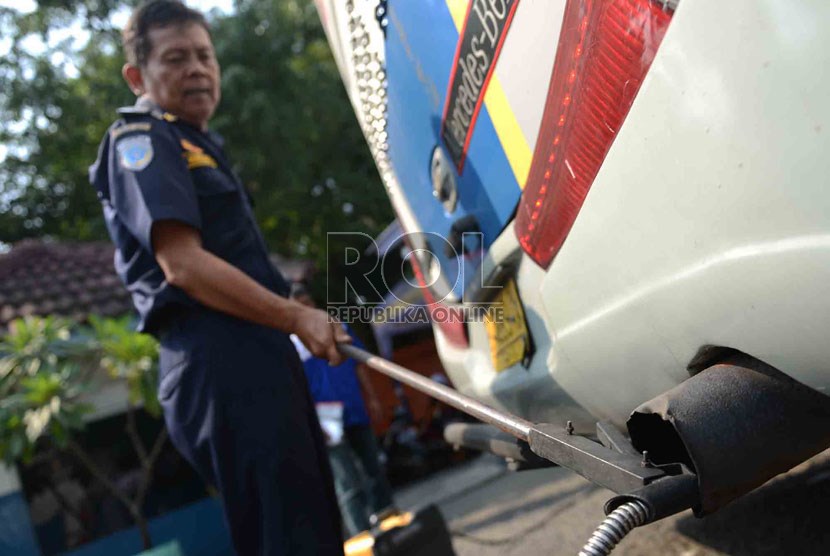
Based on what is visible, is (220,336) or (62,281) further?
(62,281)

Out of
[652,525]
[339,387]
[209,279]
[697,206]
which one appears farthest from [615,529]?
[339,387]

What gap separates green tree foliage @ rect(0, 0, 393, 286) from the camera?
9.37m

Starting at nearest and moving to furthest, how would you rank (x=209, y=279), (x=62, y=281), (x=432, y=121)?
(x=432, y=121) → (x=209, y=279) → (x=62, y=281)

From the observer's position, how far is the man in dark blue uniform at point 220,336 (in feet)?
5.12

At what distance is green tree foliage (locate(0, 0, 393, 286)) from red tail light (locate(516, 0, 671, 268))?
326 inches

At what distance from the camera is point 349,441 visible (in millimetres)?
3871

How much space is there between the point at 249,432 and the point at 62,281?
6.76m

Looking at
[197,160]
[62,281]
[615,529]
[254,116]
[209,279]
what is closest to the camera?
[615,529]

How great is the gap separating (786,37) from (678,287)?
13.4 inches

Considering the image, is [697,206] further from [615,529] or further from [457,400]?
[457,400]

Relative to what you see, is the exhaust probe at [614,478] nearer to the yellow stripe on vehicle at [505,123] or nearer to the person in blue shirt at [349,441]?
the yellow stripe on vehicle at [505,123]

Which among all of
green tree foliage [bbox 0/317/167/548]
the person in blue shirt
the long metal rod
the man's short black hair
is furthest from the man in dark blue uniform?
green tree foliage [bbox 0/317/167/548]

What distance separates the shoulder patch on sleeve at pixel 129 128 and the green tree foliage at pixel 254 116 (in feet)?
24.5

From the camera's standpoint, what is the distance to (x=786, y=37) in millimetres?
723
